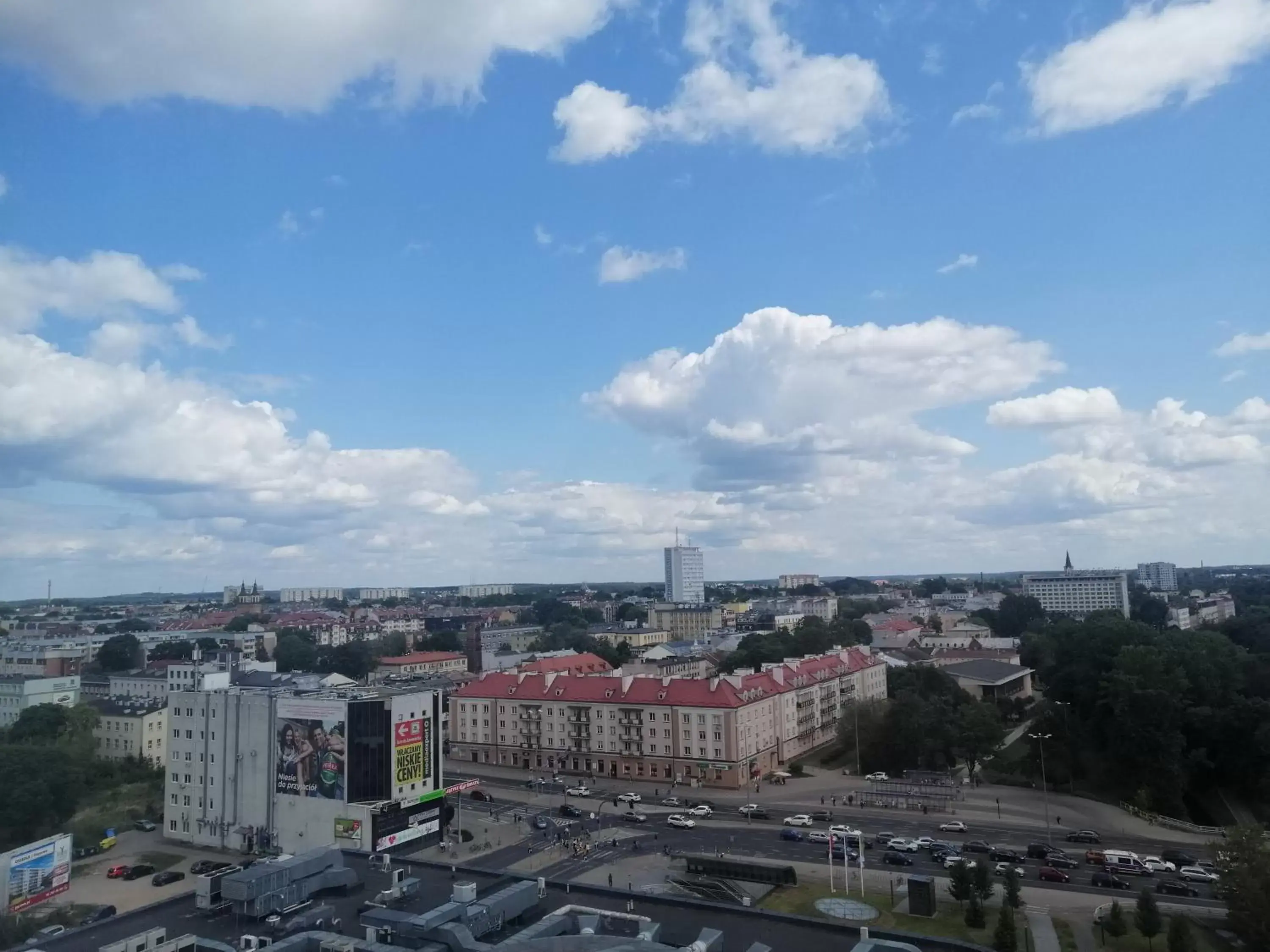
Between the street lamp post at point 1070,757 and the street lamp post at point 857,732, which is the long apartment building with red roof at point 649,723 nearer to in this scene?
the street lamp post at point 857,732

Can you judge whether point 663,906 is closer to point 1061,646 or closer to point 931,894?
point 931,894

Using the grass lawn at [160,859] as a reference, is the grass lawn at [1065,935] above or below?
above

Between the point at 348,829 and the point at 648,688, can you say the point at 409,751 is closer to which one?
the point at 348,829

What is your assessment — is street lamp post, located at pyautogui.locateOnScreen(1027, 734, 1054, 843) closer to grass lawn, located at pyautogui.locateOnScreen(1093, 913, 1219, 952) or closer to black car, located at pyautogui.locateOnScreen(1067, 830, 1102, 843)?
black car, located at pyautogui.locateOnScreen(1067, 830, 1102, 843)

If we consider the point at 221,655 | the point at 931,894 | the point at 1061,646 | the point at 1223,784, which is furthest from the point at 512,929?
the point at 221,655

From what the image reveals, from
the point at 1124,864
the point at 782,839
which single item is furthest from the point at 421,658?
the point at 1124,864

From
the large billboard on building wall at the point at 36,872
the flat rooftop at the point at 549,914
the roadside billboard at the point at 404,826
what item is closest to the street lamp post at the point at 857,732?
the roadside billboard at the point at 404,826
